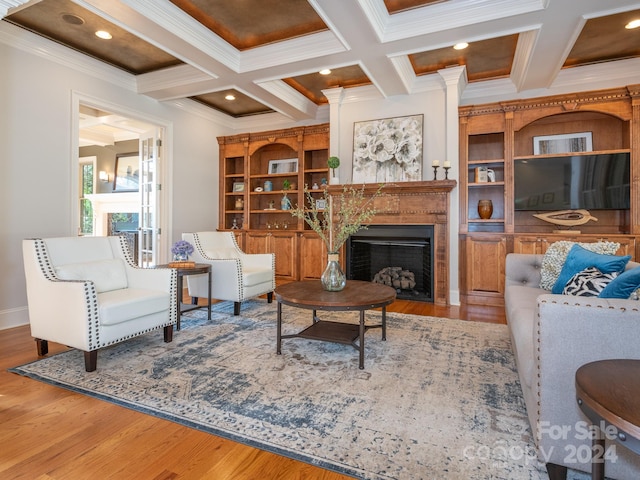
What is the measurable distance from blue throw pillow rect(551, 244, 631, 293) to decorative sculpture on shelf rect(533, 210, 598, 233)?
83.3 inches

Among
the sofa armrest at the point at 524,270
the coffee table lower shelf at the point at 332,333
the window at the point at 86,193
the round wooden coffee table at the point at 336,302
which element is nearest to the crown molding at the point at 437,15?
the sofa armrest at the point at 524,270

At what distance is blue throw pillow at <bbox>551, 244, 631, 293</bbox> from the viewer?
205cm

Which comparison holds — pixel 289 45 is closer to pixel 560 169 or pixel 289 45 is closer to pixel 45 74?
pixel 45 74

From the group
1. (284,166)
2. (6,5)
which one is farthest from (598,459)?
(284,166)

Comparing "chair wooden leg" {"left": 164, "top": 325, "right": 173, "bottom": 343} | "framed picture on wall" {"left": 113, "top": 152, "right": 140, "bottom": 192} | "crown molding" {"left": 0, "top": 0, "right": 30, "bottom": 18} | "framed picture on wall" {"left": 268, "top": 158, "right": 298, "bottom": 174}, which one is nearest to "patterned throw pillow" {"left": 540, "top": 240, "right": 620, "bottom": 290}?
"chair wooden leg" {"left": 164, "top": 325, "right": 173, "bottom": 343}

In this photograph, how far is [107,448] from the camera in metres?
1.57

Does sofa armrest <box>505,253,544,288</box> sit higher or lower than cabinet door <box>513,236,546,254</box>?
lower

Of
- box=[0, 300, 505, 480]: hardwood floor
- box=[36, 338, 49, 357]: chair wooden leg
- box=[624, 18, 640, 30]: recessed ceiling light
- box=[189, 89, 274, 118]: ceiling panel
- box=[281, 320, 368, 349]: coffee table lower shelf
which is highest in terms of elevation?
box=[189, 89, 274, 118]: ceiling panel

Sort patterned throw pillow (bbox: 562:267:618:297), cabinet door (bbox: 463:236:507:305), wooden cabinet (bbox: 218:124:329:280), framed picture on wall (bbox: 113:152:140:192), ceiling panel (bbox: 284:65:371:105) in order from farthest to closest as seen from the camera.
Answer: framed picture on wall (bbox: 113:152:140:192), wooden cabinet (bbox: 218:124:329:280), ceiling panel (bbox: 284:65:371:105), cabinet door (bbox: 463:236:507:305), patterned throw pillow (bbox: 562:267:618:297)

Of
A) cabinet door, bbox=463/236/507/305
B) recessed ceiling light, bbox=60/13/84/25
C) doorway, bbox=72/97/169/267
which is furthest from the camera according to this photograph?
doorway, bbox=72/97/169/267

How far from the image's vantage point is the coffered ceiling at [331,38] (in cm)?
295

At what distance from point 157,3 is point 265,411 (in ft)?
10.7

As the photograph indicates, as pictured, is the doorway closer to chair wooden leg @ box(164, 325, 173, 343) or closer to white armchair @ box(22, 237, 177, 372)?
white armchair @ box(22, 237, 177, 372)

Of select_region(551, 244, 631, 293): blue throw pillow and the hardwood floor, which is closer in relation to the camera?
the hardwood floor
